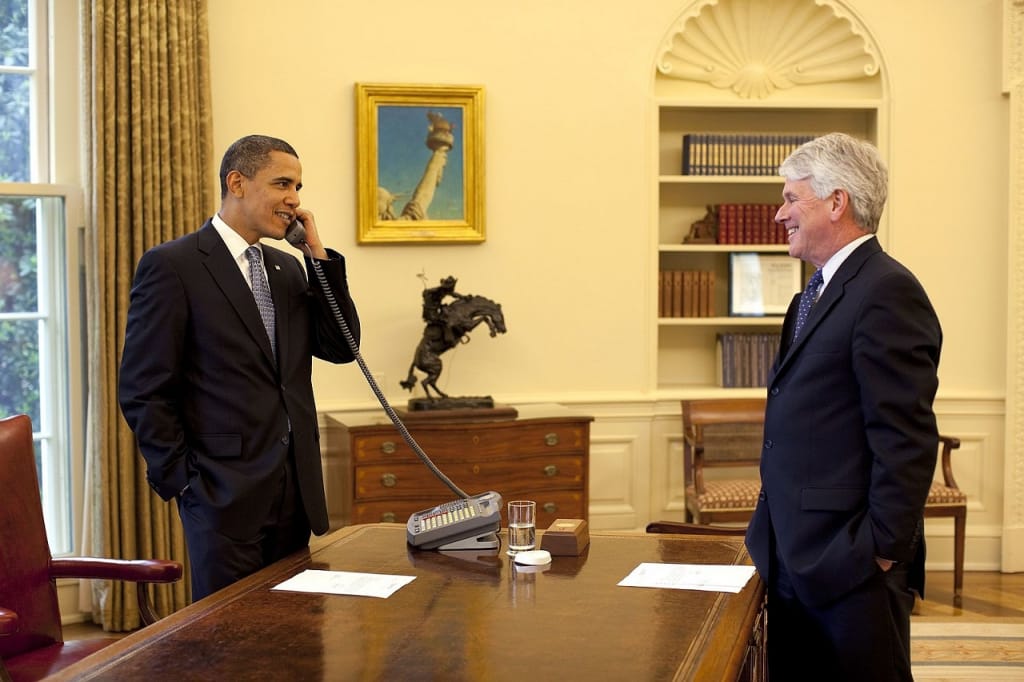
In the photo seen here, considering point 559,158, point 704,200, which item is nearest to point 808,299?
point 559,158

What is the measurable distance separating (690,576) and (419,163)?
3414 mm

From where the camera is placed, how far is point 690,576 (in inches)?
93.4

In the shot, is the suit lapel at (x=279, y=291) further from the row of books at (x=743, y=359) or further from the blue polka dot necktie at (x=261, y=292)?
the row of books at (x=743, y=359)

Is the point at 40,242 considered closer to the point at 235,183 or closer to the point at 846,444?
the point at 235,183

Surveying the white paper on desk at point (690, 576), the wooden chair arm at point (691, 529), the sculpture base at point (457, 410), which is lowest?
the wooden chair arm at point (691, 529)

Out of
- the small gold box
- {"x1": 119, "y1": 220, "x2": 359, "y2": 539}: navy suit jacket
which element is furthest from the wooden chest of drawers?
the small gold box

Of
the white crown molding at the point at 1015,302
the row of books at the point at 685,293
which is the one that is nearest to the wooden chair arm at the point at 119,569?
the row of books at the point at 685,293

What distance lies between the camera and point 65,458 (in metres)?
5.00

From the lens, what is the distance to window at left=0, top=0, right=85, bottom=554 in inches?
194

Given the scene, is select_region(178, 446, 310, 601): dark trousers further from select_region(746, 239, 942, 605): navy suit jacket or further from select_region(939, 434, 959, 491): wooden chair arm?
select_region(939, 434, 959, 491): wooden chair arm

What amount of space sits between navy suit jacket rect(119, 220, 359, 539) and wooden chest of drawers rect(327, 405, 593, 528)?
1.78 m

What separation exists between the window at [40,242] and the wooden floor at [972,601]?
1.47 ft

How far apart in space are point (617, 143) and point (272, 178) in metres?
2.88

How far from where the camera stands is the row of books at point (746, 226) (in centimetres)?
584
